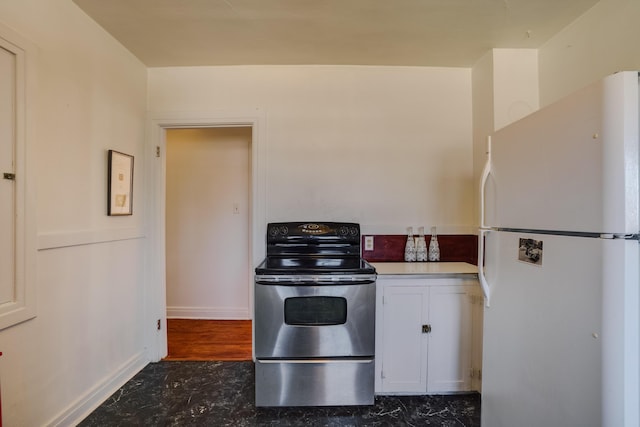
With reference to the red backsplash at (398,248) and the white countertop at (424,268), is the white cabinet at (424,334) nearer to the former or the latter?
the white countertop at (424,268)

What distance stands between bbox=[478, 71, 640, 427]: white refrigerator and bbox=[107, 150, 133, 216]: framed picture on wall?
224 cm

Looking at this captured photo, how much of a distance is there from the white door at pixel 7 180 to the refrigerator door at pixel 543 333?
216 centimetres

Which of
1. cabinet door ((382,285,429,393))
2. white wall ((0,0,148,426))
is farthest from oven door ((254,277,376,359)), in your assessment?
white wall ((0,0,148,426))

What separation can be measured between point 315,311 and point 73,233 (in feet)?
4.70

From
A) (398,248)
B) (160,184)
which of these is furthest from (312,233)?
(160,184)

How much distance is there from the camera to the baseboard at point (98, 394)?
1.60 m

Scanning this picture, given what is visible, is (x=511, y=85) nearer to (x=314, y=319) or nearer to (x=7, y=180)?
(x=314, y=319)

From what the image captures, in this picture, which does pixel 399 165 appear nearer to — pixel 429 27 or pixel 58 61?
pixel 429 27

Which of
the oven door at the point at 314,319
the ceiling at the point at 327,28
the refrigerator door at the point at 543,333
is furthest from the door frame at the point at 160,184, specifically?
the refrigerator door at the point at 543,333

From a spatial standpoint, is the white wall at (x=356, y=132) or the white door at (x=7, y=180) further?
the white wall at (x=356, y=132)

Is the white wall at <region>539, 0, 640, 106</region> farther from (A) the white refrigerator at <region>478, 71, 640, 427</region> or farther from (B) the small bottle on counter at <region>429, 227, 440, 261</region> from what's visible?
(B) the small bottle on counter at <region>429, 227, 440, 261</region>

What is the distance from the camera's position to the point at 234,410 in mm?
1812

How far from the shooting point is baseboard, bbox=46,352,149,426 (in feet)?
5.26

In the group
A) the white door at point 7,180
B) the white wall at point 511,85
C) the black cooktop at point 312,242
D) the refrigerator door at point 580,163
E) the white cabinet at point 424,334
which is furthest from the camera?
the black cooktop at point 312,242
